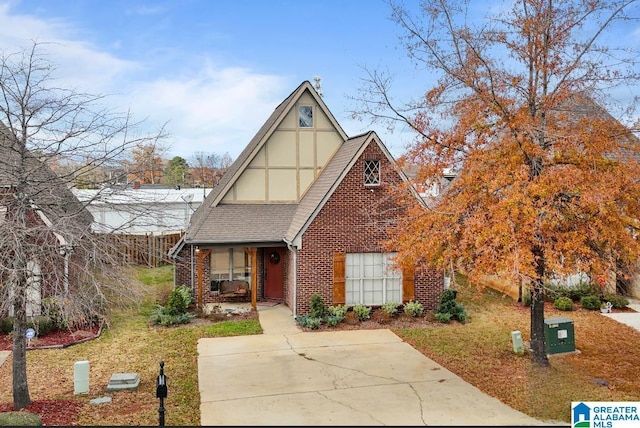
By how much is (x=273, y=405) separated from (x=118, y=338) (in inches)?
270

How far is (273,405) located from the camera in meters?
9.81

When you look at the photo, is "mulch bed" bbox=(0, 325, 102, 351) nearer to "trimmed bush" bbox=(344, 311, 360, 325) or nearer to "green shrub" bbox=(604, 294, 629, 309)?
"trimmed bush" bbox=(344, 311, 360, 325)

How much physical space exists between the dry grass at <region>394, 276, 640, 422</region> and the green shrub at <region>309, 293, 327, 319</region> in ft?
7.77

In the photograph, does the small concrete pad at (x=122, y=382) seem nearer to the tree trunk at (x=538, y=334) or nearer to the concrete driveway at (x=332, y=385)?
the concrete driveway at (x=332, y=385)

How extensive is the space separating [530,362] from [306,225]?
7.44 meters

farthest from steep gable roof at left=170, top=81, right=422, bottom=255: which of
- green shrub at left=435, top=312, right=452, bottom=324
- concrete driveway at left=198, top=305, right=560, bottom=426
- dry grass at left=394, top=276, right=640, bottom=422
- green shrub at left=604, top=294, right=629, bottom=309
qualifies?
green shrub at left=604, top=294, right=629, bottom=309

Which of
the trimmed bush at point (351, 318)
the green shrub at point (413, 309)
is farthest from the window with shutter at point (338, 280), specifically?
the green shrub at point (413, 309)

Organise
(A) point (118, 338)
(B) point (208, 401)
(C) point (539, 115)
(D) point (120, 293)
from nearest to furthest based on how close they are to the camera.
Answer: (D) point (120, 293) → (B) point (208, 401) → (C) point (539, 115) → (A) point (118, 338)

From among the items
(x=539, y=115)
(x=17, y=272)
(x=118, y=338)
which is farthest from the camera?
(x=118, y=338)

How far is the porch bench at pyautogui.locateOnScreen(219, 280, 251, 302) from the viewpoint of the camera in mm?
19016

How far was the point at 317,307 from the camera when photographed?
16.1m

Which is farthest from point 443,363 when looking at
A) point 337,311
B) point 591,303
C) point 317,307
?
point 591,303

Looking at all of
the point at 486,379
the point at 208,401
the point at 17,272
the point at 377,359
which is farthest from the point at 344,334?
the point at 17,272

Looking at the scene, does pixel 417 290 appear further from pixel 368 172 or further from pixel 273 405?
pixel 273 405
